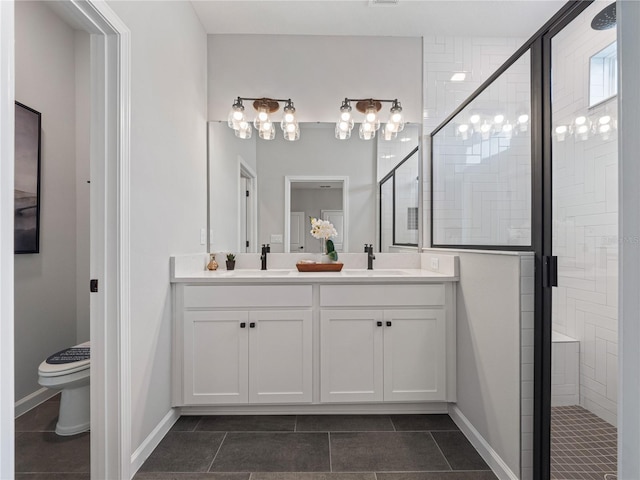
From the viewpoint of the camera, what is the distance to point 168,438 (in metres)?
1.85

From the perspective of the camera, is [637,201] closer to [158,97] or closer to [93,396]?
[93,396]

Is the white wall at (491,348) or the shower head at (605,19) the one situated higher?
the shower head at (605,19)

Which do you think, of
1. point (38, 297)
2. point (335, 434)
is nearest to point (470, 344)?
point (335, 434)

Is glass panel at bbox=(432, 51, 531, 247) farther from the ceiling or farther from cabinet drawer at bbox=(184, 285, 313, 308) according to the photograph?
cabinet drawer at bbox=(184, 285, 313, 308)

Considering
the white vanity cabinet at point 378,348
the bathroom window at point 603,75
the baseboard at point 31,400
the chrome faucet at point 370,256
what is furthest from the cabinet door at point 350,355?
the baseboard at point 31,400

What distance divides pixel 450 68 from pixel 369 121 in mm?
756

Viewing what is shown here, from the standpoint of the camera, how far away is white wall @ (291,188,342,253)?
103 inches

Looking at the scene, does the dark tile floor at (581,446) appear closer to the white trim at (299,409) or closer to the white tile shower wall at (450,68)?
the white trim at (299,409)

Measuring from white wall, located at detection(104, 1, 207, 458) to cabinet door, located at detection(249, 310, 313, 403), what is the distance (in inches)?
20.0

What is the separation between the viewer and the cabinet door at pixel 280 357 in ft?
6.63

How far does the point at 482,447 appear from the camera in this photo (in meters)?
1.70

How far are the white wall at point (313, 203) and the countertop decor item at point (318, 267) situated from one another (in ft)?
0.76

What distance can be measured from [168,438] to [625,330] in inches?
83.6

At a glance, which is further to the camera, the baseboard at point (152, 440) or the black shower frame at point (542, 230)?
the baseboard at point (152, 440)
